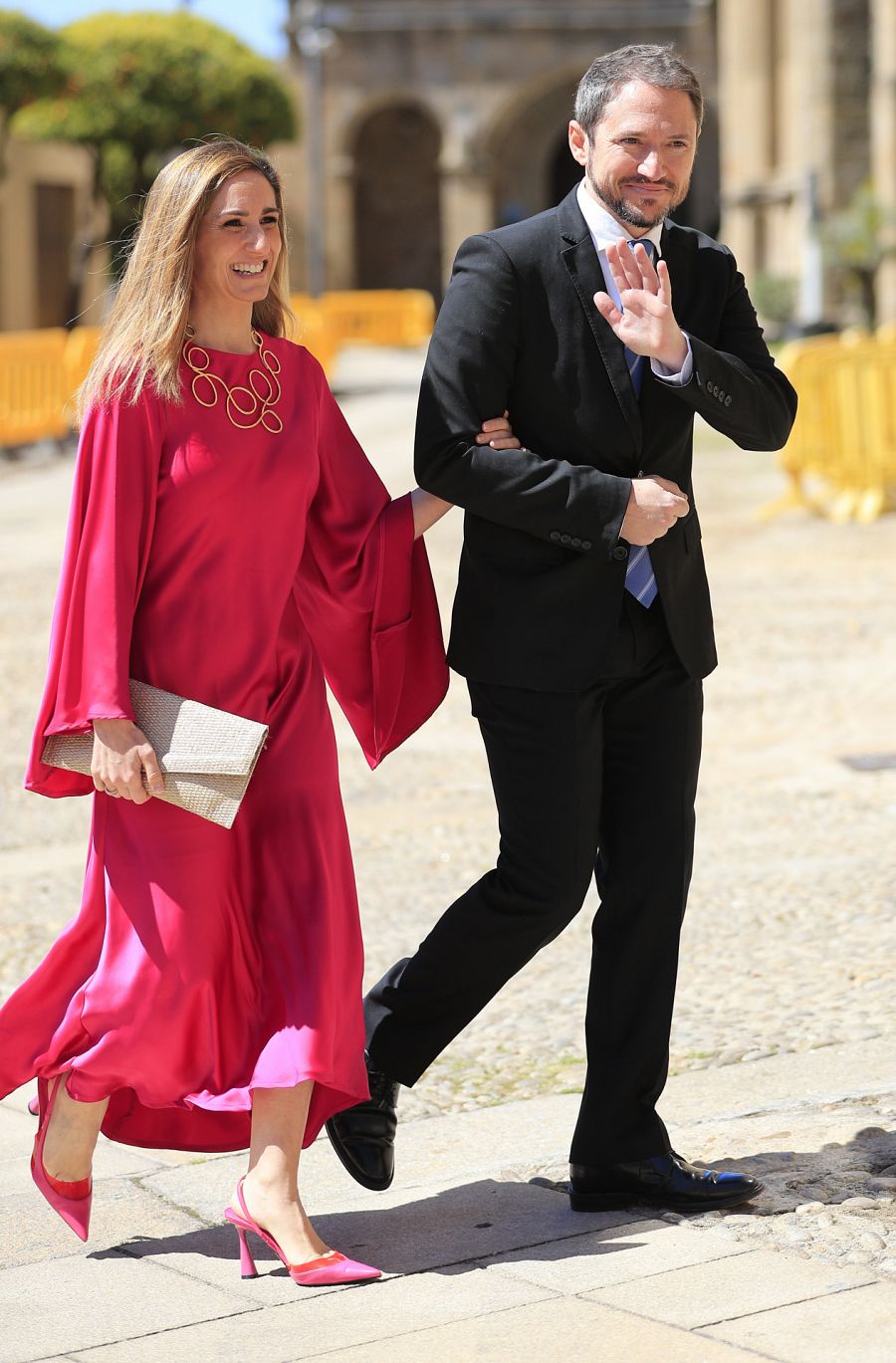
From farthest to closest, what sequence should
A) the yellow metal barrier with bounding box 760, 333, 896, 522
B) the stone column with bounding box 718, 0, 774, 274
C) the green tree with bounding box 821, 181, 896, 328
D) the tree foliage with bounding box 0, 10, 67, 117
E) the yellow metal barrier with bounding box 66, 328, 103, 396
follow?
the stone column with bounding box 718, 0, 774, 274, the tree foliage with bounding box 0, 10, 67, 117, the green tree with bounding box 821, 181, 896, 328, the yellow metal barrier with bounding box 66, 328, 103, 396, the yellow metal barrier with bounding box 760, 333, 896, 522

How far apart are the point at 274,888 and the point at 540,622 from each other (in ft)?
2.14

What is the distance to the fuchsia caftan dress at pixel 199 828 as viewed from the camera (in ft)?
11.7

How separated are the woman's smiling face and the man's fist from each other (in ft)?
2.46

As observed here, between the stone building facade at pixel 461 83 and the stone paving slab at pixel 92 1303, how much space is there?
1913 inches

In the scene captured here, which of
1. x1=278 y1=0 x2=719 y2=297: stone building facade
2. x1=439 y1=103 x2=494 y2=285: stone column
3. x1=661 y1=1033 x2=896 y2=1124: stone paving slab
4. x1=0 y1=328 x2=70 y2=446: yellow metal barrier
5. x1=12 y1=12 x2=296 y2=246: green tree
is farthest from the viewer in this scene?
x1=278 y1=0 x2=719 y2=297: stone building facade

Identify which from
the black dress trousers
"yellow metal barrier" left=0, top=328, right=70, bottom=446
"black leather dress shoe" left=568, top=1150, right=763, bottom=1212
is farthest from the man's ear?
"yellow metal barrier" left=0, top=328, right=70, bottom=446

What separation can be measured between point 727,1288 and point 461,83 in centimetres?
5130

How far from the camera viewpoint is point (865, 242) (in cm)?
2731

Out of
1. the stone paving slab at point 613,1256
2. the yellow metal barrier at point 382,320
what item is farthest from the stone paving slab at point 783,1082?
the yellow metal barrier at point 382,320

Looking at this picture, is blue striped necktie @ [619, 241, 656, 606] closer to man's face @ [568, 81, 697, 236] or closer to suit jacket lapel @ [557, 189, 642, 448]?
suit jacket lapel @ [557, 189, 642, 448]

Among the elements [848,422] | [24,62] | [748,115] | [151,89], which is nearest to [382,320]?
[748,115]

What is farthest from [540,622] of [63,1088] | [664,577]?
[63,1088]

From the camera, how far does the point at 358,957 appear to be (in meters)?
3.70

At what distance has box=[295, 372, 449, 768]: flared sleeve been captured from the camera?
12.6 feet
